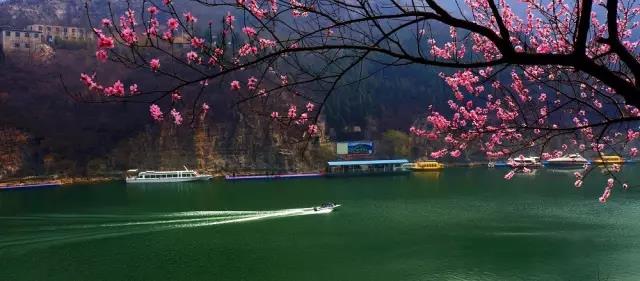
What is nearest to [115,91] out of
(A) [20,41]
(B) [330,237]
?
(B) [330,237]

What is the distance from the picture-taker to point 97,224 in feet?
87.3

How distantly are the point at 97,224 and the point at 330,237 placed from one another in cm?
1296

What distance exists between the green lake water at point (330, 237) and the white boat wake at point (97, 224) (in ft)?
0.22

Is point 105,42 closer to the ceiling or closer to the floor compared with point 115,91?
closer to the ceiling

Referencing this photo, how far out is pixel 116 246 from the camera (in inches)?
855

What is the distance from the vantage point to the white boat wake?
23016 millimetres

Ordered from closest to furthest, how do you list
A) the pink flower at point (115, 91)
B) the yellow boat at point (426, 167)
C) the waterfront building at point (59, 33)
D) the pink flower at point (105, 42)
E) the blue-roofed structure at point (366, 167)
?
1. the pink flower at point (115, 91)
2. the pink flower at point (105, 42)
3. the blue-roofed structure at point (366, 167)
4. the yellow boat at point (426, 167)
5. the waterfront building at point (59, 33)

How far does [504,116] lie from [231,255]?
13.9 metres

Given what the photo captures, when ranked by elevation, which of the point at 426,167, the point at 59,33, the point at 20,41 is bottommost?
the point at 426,167

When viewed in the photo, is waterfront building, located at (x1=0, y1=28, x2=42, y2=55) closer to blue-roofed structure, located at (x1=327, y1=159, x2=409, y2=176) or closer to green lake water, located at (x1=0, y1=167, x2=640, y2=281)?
green lake water, located at (x1=0, y1=167, x2=640, y2=281)

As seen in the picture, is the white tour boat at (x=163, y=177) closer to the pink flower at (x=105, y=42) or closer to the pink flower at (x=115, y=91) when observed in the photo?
the pink flower at (x=115, y=91)

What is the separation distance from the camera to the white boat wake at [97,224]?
23016 millimetres

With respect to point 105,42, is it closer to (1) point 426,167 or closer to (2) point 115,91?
(2) point 115,91

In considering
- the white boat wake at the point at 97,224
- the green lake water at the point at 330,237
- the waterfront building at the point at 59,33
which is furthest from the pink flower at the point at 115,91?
the waterfront building at the point at 59,33
